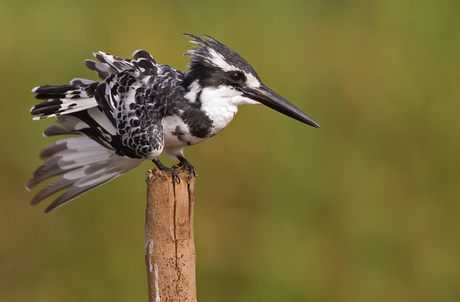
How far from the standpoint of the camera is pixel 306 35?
3.41m

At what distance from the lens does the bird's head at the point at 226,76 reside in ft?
7.22

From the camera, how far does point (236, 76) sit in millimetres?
2203

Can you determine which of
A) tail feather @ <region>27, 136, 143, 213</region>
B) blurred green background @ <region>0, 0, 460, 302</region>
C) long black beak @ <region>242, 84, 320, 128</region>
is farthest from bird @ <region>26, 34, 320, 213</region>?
blurred green background @ <region>0, 0, 460, 302</region>

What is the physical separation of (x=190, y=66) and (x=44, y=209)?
120 cm

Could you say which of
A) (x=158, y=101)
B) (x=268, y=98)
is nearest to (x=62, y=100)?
(x=158, y=101)

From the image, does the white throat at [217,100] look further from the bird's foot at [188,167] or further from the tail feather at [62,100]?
the tail feather at [62,100]

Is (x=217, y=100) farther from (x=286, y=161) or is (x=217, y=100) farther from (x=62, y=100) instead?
(x=286, y=161)

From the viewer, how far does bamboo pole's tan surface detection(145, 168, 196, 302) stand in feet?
6.96

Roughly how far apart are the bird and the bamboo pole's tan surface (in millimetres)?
98

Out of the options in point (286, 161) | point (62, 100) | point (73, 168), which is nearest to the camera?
point (62, 100)

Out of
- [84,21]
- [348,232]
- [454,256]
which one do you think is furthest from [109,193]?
[454,256]

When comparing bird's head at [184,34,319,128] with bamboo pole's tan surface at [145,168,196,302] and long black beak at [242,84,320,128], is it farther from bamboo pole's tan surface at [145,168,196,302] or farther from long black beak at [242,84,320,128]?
bamboo pole's tan surface at [145,168,196,302]

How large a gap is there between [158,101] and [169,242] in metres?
0.56

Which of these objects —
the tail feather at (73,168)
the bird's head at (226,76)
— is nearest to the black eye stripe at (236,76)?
the bird's head at (226,76)
